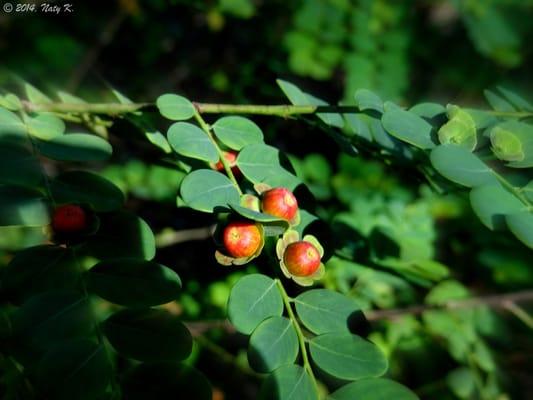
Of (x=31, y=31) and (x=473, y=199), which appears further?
(x=31, y=31)

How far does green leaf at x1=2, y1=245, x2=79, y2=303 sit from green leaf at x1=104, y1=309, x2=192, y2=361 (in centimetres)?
10

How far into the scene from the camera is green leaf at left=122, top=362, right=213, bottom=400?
23.4 inches

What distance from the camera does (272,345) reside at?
0.64m

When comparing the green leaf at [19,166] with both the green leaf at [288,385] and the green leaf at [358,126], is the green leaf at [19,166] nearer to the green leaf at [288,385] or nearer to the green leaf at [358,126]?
the green leaf at [288,385]

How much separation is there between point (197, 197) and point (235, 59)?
2281 millimetres

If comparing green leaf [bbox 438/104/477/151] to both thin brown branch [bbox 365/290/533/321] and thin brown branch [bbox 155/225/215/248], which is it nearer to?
thin brown branch [bbox 365/290/533/321]

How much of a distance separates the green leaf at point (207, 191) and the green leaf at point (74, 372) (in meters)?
0.24

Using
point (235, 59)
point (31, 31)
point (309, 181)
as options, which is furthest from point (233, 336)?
point (31, 31)

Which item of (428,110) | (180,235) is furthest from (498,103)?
(180,235)

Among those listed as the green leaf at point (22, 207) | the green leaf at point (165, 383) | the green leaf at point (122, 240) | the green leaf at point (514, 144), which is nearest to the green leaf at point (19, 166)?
the green leaf at point (22, 207)

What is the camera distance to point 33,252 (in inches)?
27.2

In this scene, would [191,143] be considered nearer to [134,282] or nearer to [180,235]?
[134,282]

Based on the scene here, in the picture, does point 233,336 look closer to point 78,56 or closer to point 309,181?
point 309,181

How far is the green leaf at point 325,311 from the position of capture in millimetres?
702
